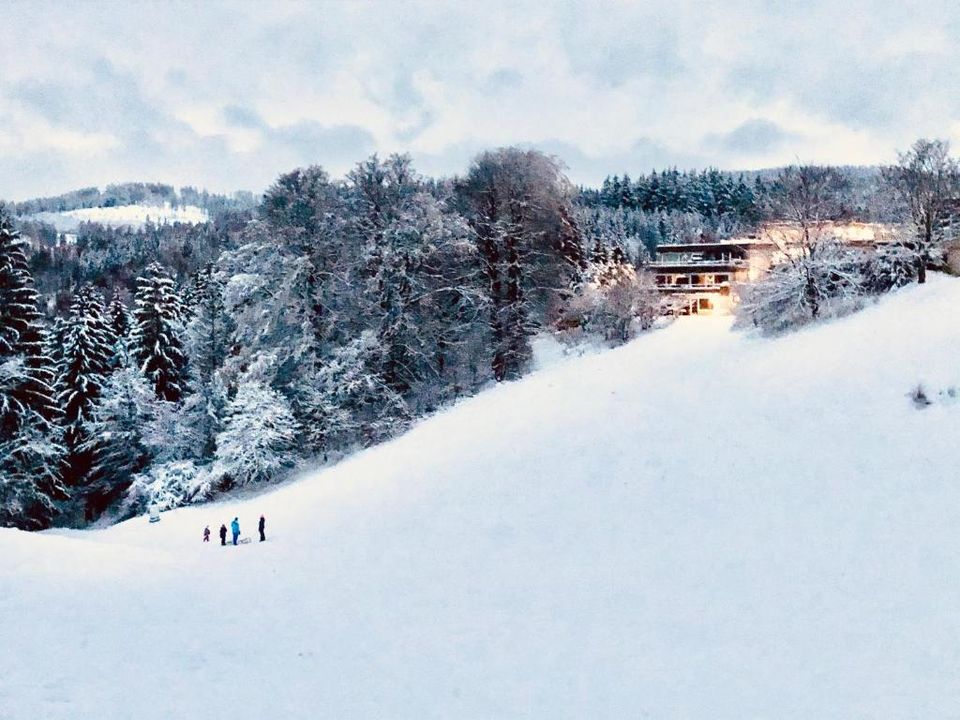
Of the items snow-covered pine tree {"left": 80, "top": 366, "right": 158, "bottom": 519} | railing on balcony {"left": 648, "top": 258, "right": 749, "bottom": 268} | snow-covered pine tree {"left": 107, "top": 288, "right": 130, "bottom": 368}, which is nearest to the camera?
snow-covered pine tree {"left": 80, "top": 366, "right": 158, "bottom": 519}

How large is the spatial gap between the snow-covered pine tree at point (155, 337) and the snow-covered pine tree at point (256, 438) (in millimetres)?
14096

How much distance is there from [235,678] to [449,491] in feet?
34.6

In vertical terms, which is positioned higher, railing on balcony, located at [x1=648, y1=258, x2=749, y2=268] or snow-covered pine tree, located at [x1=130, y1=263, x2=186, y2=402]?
railing on balcony, located at [x1=648, y1=258, x2=749, y2=268]

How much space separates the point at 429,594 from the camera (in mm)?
13492

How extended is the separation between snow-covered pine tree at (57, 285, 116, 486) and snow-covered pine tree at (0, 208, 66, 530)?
6.66 metres

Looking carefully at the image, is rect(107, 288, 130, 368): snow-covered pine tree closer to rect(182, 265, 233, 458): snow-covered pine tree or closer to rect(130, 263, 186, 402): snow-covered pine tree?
rect(130, 263, 186, 402): snow-covered pine tree

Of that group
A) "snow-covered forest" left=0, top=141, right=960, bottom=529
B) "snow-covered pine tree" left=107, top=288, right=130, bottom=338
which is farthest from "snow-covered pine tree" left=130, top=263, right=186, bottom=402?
"snow-covered pine tree" left=107, top=288, right=130, bottom=338

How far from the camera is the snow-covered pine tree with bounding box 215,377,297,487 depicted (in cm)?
2750

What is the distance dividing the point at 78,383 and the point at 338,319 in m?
18.7

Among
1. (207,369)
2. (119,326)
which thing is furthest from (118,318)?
(207,369)

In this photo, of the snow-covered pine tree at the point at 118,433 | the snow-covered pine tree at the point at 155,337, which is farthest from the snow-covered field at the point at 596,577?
the snow-covered pine tree at the point at 155,337

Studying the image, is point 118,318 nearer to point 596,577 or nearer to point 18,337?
point 18,337

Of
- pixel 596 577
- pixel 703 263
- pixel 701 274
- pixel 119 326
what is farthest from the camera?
pixel 701 274

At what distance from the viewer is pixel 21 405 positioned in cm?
2784
